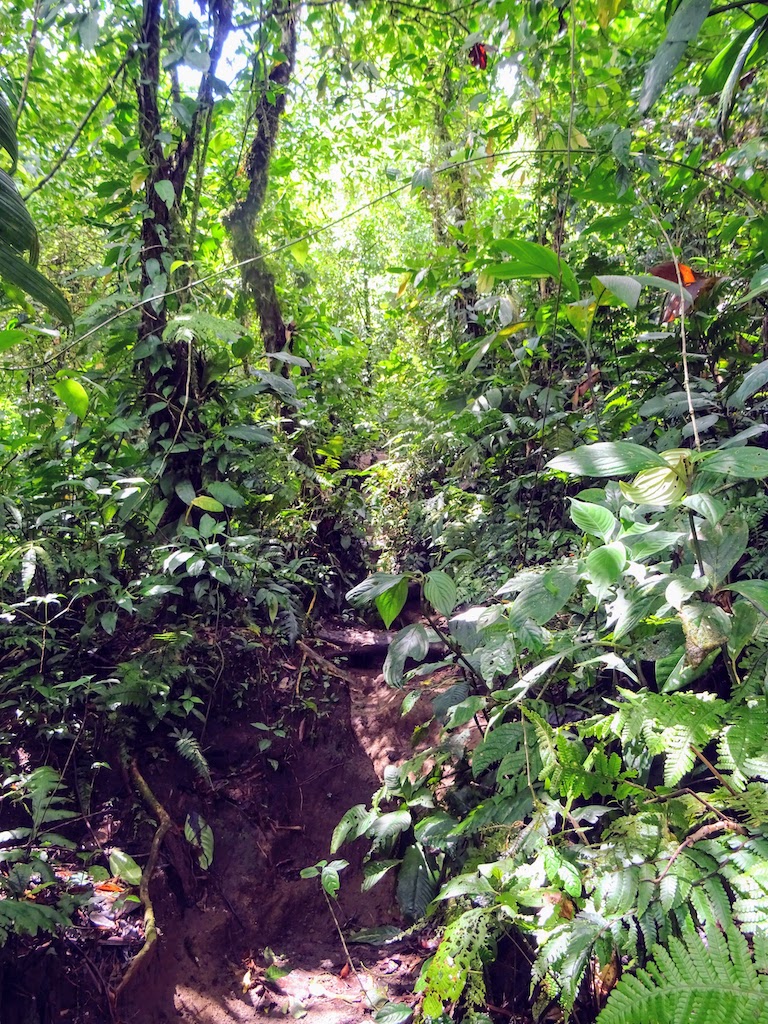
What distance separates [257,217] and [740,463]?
386 centimetres

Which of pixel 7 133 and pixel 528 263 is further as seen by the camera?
pixel 528 263

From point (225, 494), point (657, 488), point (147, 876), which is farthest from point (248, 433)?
point (657, 488)

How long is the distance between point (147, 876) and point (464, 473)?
2679 millimetres

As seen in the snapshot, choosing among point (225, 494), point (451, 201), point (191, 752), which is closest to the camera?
point (191, 752)

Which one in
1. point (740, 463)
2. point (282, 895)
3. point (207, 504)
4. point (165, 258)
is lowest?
point (282, 895)

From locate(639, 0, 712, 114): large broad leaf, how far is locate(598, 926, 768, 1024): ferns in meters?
1.54

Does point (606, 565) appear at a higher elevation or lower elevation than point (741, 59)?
lower

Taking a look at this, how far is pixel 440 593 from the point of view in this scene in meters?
1.58

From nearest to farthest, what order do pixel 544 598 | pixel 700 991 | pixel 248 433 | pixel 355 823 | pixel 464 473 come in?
pixel 700 991 → pixel 544 598 → pixel 355 823 → pixel 248 433 → pixel 464 473

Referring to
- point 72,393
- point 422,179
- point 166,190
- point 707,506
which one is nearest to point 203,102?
point 166,190

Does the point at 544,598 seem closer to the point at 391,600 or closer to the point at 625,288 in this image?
the point at 391,600

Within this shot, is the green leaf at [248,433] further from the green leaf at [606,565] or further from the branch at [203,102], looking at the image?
the green leaf at [606,565]

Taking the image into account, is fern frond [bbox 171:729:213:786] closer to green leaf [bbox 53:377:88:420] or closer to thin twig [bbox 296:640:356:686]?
thin twig [bbox 296:640:356:686]

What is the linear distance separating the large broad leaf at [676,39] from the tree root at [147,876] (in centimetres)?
257
